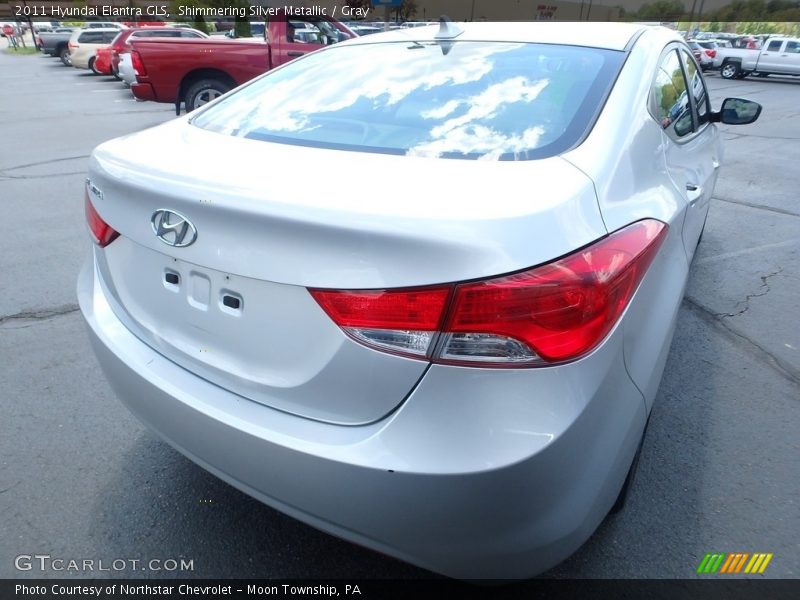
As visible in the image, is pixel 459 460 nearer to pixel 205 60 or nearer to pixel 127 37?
pixel 205 60

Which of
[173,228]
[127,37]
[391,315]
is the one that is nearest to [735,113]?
[391,315]

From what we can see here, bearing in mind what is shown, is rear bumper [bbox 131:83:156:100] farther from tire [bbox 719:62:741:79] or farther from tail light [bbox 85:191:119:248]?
tire [bbox 719:62:741:79]

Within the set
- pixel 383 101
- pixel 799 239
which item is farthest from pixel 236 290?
pixel 799 239

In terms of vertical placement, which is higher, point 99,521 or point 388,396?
point 388,396

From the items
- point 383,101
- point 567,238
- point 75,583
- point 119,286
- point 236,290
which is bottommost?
point 75,583

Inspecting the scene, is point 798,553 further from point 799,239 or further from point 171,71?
point 171,71

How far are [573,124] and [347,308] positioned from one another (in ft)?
3.09

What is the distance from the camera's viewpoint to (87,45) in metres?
21.2

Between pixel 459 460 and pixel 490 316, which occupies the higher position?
pixel 490 316

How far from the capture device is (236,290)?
1.44m

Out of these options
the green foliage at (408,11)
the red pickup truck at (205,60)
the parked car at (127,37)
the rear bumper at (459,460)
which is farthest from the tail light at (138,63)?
the green foliage at (408,11)

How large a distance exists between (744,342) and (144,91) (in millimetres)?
9967

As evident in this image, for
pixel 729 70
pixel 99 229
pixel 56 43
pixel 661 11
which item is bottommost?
pixel 56 43

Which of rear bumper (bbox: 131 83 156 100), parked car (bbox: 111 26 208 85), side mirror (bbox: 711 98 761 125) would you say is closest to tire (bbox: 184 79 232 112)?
rear bumper (bbox: 131 83 156 100)
